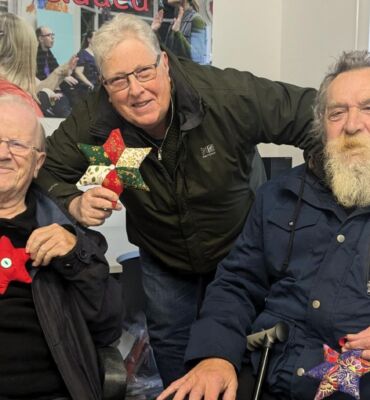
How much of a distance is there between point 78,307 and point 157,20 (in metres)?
1.94

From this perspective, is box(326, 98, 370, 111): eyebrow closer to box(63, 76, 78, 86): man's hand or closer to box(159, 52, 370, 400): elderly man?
box(159, 52, 370, 400): elderly man

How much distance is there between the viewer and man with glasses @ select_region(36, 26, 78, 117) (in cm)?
270

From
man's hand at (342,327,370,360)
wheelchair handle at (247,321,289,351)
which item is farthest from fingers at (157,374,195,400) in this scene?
man's hand at (342,327,370,360)

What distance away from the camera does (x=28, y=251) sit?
1.36m

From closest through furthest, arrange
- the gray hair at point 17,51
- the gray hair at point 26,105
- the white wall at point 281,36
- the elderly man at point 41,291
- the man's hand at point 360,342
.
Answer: the man's hand at point 360,342 → the elderly man at point 41,291 → the gray hair at point 26,105 → the gray hair at point 17,51 → the white wall at point 281,36

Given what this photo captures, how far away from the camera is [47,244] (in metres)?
1.36

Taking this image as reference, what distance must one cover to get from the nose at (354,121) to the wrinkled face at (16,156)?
0.84 m

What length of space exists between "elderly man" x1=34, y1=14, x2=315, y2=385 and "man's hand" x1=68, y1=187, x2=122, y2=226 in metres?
0.17

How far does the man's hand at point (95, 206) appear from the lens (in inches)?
56.2

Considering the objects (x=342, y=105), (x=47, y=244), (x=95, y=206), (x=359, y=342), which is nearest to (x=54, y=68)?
(x=95, y=206)

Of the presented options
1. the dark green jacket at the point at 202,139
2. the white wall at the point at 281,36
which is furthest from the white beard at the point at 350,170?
the white wall at the point at 281,36

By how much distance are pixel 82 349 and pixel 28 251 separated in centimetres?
31

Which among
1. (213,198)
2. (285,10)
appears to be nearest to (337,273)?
(213,198)

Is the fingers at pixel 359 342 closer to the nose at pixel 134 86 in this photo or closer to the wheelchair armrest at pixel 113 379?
the wheelchair armrest at pixel 113 379
